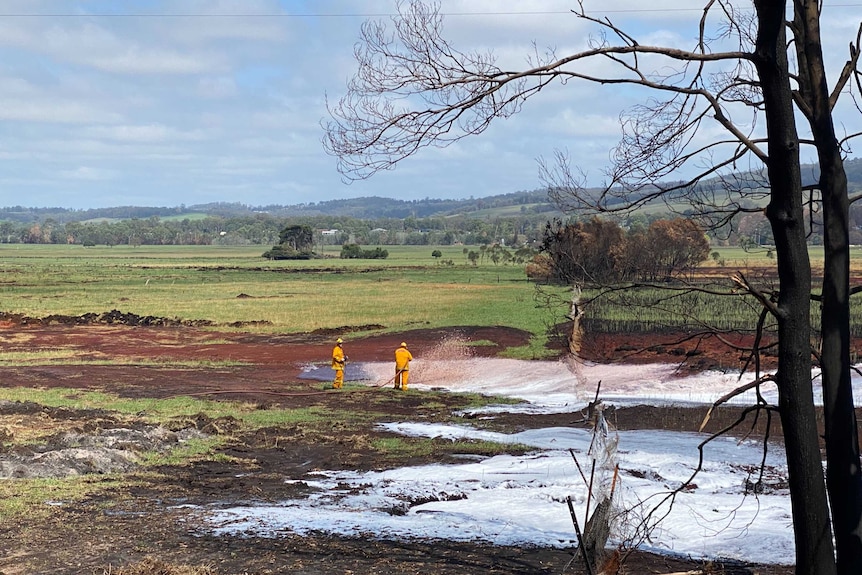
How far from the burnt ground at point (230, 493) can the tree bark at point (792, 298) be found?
3.98 ft

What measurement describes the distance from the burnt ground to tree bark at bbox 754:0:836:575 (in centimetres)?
121

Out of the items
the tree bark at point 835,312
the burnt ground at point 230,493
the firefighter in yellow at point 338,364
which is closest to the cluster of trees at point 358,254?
the burnt ground at point 230,493

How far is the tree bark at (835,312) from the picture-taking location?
671 centimetres

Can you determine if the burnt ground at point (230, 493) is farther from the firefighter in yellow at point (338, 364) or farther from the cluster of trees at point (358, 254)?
the cluster of trees at point (358, 254)

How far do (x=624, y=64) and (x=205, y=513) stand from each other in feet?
22.7

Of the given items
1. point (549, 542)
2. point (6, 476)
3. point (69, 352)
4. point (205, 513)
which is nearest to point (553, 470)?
point (549, 542)

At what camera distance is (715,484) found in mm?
12625

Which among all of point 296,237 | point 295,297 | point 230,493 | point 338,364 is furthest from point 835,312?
point 296,237

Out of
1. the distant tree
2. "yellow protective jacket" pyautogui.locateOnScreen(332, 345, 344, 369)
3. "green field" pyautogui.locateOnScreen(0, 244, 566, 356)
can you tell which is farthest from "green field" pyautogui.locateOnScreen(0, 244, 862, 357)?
the distant tree

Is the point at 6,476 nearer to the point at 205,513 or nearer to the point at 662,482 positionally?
the point at 205,513

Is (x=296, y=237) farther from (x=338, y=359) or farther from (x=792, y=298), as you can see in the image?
(x=792, y=298)

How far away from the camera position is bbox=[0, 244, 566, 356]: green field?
45.9m

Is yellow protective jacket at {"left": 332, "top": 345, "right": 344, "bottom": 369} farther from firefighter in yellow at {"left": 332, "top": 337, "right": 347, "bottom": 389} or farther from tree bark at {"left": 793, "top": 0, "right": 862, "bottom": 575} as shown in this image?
tree bark at {"left": 793, "top": 0, "right": 862, "bottom": 575}

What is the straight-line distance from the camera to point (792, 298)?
6.19 meters
